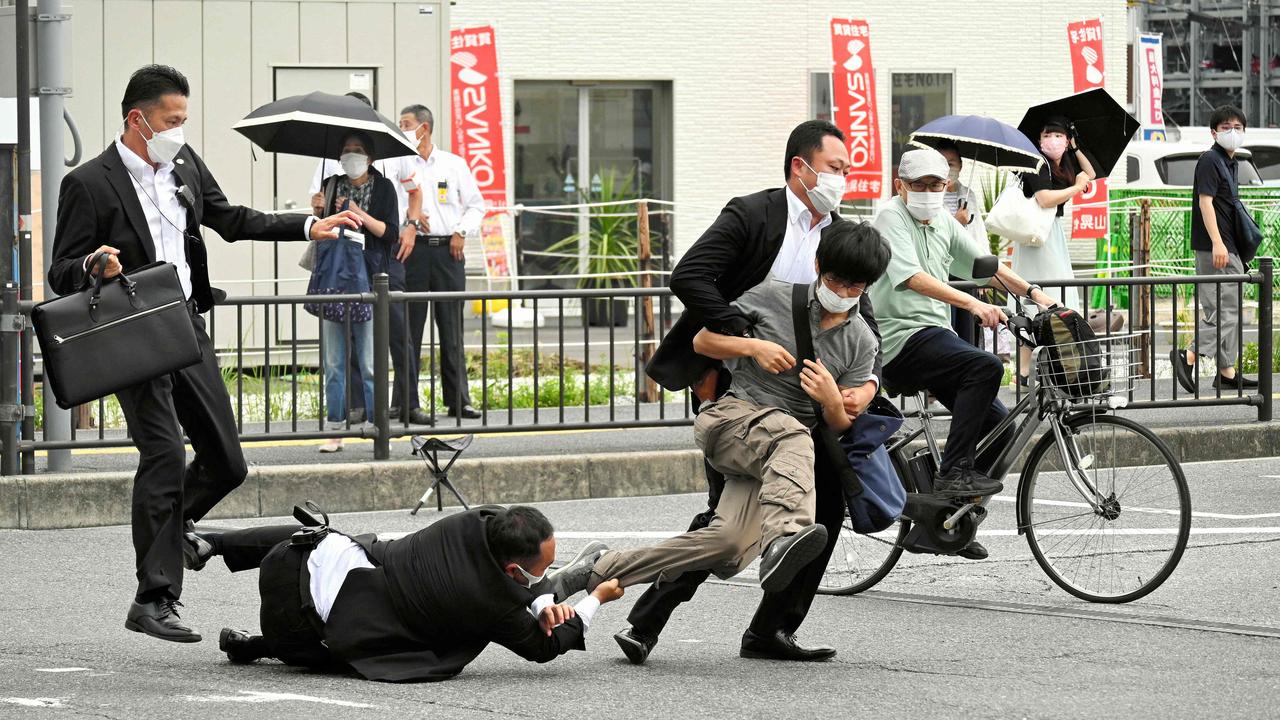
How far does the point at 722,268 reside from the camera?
20.2 ft

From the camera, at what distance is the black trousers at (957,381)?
7.25 meters

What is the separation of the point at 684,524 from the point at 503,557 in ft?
12.4

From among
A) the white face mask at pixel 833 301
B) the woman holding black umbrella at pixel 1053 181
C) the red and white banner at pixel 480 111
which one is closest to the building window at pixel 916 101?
the red and white banner at pixel 480 111

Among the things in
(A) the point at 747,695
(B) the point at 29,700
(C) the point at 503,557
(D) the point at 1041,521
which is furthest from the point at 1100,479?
(B) the point at 29,700

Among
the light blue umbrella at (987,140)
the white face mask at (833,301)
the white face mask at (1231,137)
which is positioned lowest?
the white face mask at (833,301)

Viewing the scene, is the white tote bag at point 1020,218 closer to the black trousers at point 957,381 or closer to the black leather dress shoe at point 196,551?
the black trousers at point 957,381

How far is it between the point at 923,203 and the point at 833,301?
5.53 ft

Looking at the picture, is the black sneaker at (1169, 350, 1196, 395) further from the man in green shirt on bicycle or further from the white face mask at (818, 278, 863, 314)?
the white face mask at (818, 278, 863, 314)

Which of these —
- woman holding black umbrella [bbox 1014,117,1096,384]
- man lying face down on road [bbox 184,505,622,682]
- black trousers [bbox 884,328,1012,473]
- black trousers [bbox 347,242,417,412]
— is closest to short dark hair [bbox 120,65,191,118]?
man lying face down on road [bbox 184,505,622,682]

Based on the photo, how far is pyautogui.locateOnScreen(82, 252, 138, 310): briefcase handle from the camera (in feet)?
20.1

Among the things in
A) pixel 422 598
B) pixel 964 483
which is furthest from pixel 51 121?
pixel 964 483

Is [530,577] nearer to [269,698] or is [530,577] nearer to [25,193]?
[269,698]

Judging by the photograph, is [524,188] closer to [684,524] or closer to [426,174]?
[426,174]

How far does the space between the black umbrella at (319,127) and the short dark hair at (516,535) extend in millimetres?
A: 5729
